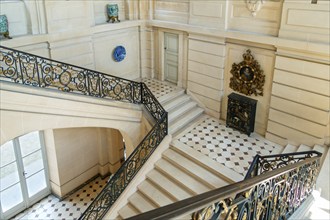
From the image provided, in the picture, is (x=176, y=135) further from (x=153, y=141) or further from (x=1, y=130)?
(x=1, y=130)

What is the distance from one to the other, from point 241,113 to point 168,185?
2.88m

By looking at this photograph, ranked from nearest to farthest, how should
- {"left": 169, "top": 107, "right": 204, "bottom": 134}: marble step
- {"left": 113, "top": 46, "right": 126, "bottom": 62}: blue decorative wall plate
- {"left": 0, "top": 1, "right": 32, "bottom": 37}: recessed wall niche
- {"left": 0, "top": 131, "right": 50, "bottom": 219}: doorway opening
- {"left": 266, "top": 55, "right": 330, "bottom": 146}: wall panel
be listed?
{"left": 266, "top": 55, "right": 330, "bottom": 146}: wall panel → {"left": 0, "top": 1, "right": 32, "bottom": 37}: recessed wall niche → {"left": 0, "top": 131, "right": 50, "bottom": 219}: doorway opening → {"left": 169, "top": 107, "right": 204, "bottom": 134}: marble step → {"left": 113, "top": 46, "right": 126, "bottom": 62}: blue decorative wall plate

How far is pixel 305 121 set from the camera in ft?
23.5

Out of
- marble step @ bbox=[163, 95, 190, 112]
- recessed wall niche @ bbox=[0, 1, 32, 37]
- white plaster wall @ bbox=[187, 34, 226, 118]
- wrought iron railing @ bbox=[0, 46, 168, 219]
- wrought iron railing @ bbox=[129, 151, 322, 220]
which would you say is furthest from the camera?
marble step @ bbox=[163, 95, 190, 112]

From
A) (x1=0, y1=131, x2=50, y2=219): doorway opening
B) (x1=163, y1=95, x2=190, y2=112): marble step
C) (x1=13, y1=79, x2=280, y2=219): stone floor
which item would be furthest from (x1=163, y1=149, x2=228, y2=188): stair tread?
(x1=0, y1=131, x2=50, y2=219): doorway opening

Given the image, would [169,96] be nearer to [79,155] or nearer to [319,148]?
[79,155]

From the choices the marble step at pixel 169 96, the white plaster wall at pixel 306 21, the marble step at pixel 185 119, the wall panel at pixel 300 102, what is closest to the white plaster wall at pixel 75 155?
the marble step at pixel 169 96

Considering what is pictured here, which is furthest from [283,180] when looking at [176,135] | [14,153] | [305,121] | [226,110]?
[14,153]

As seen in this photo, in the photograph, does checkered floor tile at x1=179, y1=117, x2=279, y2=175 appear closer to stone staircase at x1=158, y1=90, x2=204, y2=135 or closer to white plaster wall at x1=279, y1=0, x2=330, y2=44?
stone staircase at x1=158, y1=90, x2=204, y2=135

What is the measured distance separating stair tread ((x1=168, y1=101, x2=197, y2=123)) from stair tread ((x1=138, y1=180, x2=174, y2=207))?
211 cm

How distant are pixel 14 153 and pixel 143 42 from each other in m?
5.40

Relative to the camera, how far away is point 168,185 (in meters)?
7.02

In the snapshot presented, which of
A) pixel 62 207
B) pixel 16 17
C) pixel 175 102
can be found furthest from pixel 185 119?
pixel 16 17

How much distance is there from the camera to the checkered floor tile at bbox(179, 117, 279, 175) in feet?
23.6
